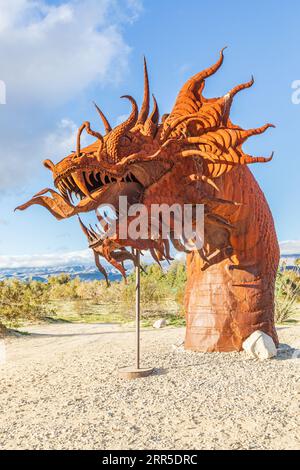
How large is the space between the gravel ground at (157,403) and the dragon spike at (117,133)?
2486 mm

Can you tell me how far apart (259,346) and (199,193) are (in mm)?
2221

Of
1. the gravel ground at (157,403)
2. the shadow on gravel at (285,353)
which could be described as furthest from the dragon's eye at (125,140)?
the shadow on gravel at (285,353)

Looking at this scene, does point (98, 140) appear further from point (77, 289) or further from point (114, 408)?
point (77, 289)

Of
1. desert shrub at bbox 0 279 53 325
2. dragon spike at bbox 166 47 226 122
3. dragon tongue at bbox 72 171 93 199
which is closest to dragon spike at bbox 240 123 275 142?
dragon spike at bbox 166 47 226 122

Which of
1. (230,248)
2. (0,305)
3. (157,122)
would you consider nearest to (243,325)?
(230,248)

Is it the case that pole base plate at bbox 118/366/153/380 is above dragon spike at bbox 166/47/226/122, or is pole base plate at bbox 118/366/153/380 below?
below

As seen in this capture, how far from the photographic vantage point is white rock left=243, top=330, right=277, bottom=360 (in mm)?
5969

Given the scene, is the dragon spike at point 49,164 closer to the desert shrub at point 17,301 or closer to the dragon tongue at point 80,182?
the dragon tongue at point 80,182

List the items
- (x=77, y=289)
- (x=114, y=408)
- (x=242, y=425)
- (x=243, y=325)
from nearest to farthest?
(x=242, y=425)
(x=114, y=408)
(x=243, y=325)
(x=77, y=289)

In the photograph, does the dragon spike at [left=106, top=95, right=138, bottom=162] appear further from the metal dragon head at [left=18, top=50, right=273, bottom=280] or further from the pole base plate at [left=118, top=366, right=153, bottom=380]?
the pole base plate at [left=118, top=366, right=153, bottom=380]

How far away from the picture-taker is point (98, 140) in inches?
198

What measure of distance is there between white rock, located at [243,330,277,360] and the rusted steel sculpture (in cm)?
11

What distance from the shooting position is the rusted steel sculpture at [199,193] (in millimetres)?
4801

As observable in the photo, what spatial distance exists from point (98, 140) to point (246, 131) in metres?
1.69
